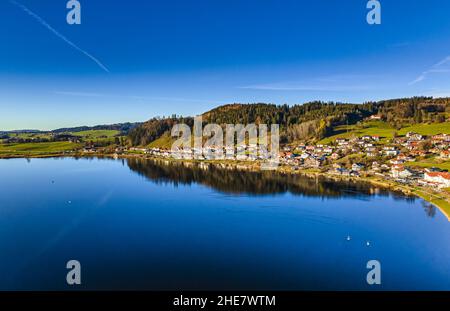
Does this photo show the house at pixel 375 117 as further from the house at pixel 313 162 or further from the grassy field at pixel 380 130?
the house at pixel 313 162

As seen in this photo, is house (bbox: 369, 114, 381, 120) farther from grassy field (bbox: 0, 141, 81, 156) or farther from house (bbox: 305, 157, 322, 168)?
grassy field (bbox: 0, 141, 81, 156)

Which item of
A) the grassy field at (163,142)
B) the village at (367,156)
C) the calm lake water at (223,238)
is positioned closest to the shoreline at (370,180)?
the village at (367,156)

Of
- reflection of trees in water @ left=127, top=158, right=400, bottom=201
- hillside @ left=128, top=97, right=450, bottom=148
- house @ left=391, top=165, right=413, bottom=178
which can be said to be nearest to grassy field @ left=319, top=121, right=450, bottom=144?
hillside @ left=128, top=97, right=450, bottom=148

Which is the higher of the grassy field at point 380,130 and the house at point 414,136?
the grassy field at point 380,130

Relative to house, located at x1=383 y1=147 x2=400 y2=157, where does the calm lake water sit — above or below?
below

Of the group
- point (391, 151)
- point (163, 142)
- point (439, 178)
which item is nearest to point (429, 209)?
point (439, 178)

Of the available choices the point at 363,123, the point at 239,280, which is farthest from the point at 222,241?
the point at 363,123
